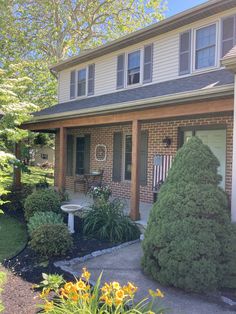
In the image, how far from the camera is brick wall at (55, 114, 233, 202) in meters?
7.61

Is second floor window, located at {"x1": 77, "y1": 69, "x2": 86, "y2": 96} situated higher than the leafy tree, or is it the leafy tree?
the leafy tree

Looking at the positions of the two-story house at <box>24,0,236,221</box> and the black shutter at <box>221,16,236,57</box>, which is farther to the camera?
the black shutter at <box>221,16,236,57</box>

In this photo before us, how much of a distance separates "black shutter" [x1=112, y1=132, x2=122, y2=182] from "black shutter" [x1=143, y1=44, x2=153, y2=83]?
6.93ft

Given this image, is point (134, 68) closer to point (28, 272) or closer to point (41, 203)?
point (41, 203)

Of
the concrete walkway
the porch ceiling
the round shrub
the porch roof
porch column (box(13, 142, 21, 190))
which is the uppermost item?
the porch roof

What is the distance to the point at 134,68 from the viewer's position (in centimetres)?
1023

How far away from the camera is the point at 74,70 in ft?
42.0

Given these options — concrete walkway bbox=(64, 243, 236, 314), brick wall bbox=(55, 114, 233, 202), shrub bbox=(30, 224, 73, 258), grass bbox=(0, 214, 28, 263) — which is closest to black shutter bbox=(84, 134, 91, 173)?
→ brick wall bbox=(55, 114, 233, 202)

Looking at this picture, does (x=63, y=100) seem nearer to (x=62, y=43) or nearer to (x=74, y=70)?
(x=74, y=70)

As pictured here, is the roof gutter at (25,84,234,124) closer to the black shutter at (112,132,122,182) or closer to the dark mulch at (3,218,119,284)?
the black shutter at (112,132,122,182)

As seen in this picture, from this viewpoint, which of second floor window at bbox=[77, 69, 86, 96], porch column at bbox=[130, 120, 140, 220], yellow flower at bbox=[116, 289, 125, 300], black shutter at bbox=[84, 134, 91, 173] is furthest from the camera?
second floor window at bbox=[77, 69, 86, 96]

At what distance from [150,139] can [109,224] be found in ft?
12.6

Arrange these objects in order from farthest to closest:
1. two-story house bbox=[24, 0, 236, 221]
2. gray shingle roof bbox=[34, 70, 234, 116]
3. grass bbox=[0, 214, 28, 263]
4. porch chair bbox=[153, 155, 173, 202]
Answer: porch chair bbox=[153, 155, 173, 202] → two-story house bbox=[24, 0, 236, 221] → gray shingle roof bbox=[34, 70, 234, 116] → grass bbox=[0, 214, 28, 263]

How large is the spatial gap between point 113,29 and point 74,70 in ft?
35.7
